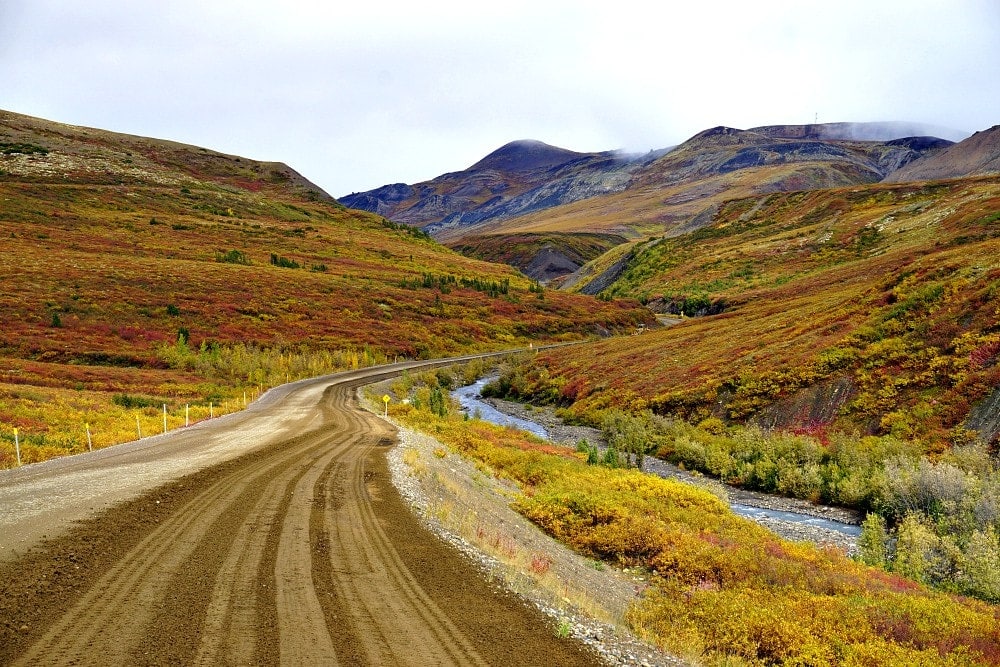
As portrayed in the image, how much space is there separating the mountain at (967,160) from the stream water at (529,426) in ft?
582

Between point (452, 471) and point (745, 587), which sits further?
point (452, 471)

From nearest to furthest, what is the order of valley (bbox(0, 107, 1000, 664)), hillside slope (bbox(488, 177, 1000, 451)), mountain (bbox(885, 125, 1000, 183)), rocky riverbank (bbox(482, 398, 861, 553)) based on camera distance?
valley (bbox(0, 107, 1000, 664)) → rocky riverbank (bbox(482, 398, 861, 553)) → hillside slope (bbox(488, 177, 1000, 451)) → mountain (bbox(885, 125, 1000, 183))

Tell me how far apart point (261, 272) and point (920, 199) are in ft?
342

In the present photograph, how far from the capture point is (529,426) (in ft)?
111

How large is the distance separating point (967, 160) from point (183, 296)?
225078mm

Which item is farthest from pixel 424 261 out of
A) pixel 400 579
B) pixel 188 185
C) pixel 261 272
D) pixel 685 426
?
pixel 400 579

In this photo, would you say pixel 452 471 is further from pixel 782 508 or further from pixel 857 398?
pixel 857 398

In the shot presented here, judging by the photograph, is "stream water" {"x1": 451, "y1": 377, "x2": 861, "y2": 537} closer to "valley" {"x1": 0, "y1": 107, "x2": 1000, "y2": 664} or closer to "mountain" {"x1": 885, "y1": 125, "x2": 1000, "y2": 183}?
"valley" {"x1": 0, "y1": 107, "x2": 1000, "y2": 664}

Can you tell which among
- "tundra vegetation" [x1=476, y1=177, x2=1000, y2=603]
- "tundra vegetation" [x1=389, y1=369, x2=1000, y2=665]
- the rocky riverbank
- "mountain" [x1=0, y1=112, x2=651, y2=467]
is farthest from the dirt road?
the rocky riverbank

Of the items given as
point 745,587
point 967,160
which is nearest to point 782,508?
point 745,587

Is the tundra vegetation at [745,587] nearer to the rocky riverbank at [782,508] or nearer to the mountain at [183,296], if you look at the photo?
the rocky riverbank at [782,508]

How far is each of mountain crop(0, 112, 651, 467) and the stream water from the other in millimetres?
12023

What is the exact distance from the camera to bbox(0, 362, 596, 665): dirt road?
5.73m

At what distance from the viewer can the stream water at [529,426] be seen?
52.4 feet
